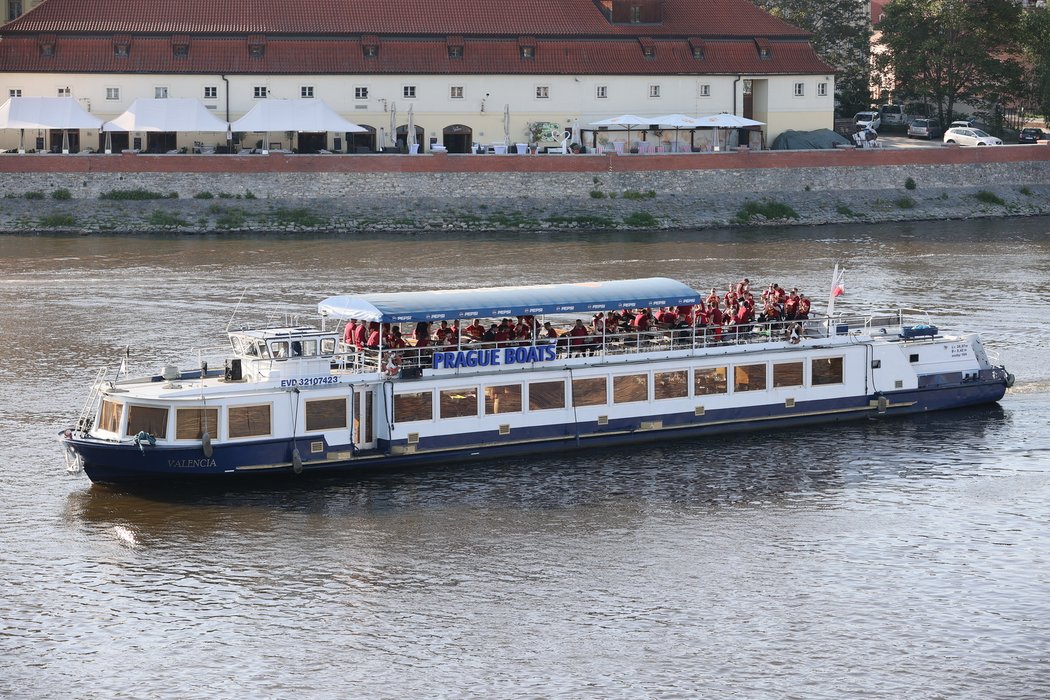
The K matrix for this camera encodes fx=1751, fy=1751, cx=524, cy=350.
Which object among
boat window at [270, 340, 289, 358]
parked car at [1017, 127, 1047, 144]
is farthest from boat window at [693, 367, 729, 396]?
parked car at [1017, 127, 1047, 144]

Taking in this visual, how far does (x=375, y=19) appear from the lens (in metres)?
87.8

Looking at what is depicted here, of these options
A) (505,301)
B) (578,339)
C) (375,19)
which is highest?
(375,19)

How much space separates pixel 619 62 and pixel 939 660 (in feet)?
213

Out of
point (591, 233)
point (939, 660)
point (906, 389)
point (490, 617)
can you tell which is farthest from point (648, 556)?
point (591, 233)

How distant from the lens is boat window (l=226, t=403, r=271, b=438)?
3444cm

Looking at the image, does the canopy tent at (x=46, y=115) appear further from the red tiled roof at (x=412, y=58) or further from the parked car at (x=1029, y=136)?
the parked car at (x=1029, y=136)

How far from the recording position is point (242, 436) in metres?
34.6

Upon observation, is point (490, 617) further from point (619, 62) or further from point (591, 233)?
point (619, 62)

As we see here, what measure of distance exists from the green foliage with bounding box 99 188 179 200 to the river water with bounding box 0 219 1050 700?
3291cm

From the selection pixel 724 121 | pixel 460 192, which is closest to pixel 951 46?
pixel 724 121

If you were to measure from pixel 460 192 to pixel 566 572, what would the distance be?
51.7 meters

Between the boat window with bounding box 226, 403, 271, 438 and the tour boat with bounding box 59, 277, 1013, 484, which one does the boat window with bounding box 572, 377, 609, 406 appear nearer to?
the tour boat with bounding box 59, 277, 1013, 484

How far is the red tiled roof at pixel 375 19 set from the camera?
8556 cm

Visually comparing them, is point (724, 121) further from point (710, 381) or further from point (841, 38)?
point (710, 381)
